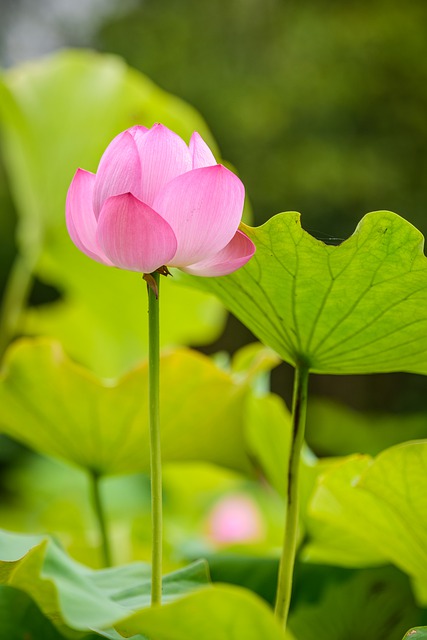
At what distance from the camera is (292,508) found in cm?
29

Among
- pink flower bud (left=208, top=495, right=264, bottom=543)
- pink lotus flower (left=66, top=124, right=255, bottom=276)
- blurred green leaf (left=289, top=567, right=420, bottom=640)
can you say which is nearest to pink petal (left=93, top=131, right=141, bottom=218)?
pink lotus flower (left=66, top=124, right=255, bottom=276)

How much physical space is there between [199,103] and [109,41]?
0.69 meters

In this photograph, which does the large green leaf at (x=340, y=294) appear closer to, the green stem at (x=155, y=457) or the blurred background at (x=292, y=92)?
the green stem at (x=155, y=457)

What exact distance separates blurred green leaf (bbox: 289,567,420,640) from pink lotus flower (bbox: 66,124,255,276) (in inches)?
8.6

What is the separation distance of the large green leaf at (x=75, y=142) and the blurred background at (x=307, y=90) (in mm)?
2536

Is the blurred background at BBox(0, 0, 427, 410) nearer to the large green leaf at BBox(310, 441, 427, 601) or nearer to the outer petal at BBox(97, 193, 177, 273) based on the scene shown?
the large green leaf at BBox(310, 441, 427, 601)

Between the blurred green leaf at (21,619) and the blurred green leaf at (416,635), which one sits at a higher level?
the blurred green leaf at (416,635)

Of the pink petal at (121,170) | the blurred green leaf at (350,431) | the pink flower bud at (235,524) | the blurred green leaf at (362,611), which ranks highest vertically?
the pink petal at (121,170)

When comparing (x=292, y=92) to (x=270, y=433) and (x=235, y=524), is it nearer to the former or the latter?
(x=235, y=524)

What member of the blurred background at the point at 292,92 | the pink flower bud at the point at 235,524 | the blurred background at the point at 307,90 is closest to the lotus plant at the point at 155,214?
the pink flower bud at the point at 235,524

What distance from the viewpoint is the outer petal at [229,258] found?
0.26m

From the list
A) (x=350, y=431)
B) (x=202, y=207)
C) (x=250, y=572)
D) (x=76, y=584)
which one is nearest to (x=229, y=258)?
(x=202, y=207)

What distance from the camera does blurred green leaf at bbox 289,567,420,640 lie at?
0.39 m

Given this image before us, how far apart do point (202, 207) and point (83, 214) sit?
0.05 metres
